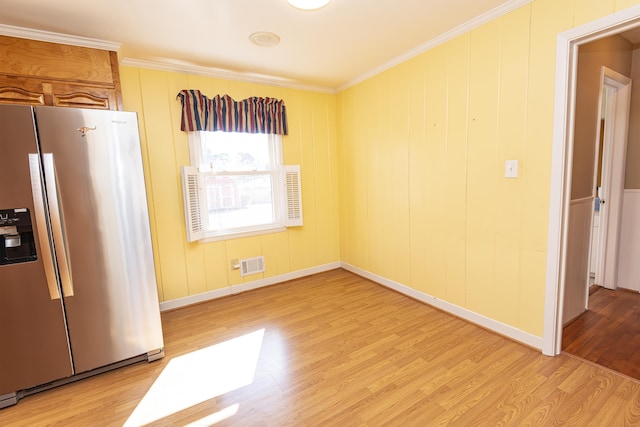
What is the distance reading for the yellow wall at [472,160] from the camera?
2162mm

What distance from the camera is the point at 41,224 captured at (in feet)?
6.21

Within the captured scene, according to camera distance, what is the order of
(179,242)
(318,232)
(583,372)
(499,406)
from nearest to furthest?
(499,406) → (583,372) → (179,242) → (318,232)

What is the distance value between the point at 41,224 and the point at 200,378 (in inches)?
57.1

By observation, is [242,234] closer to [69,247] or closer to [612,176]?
[69,247]

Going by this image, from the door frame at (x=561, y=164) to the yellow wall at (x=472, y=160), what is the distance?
5 cm

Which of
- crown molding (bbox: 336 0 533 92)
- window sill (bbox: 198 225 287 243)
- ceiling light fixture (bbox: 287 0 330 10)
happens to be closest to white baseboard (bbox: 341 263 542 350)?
window sill (bbox: 198 225 287 243)

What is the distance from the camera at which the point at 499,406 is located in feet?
5.82

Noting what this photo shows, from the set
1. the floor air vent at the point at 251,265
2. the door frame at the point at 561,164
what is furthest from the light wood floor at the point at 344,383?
the floor air vent at the point at 251,265

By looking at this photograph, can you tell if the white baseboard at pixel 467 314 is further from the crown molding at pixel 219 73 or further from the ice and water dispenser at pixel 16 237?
the ice and water dispenser at pixel 16 237

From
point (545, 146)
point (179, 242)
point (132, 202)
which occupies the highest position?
point (545, 146)

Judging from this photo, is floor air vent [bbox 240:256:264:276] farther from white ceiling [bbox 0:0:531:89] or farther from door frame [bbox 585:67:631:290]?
door frame [bbox 585:67:631:290]

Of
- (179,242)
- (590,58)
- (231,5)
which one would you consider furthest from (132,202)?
(590,58)

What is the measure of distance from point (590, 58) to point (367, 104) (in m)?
2.03

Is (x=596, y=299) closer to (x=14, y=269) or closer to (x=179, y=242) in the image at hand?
(x=179, y=242)
